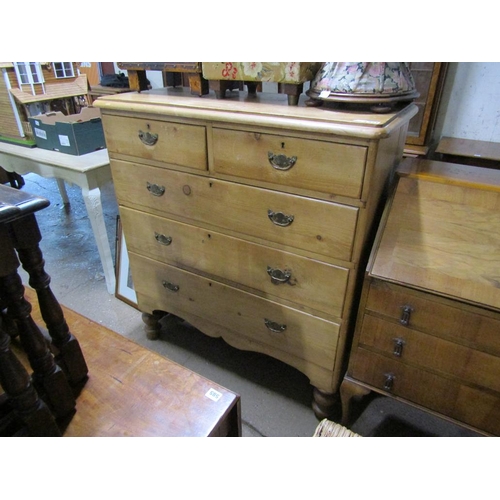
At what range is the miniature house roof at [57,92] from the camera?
209 cm

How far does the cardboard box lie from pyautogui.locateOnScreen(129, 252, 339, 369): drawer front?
76 centimetres

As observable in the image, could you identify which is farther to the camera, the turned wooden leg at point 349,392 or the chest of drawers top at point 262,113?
the turned wooden leg at point 349,392

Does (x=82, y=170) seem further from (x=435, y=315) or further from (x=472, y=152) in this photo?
(x=472, y=152)

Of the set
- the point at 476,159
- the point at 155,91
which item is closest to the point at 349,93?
the point at 155,91

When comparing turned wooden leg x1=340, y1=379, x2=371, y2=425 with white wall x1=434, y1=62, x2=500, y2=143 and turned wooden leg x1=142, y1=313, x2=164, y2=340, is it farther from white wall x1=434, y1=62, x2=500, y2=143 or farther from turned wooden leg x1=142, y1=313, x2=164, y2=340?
white wall x1=434, y1=62, x2=500, y2=143

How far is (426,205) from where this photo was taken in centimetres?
106

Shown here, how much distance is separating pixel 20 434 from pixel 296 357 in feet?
2.80

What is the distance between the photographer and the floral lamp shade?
3.19ft

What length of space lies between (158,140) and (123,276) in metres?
1.01

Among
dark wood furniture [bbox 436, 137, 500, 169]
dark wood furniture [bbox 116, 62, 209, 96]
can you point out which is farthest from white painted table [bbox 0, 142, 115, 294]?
dark wood furniture [bbox 436, 137, 500, 169]

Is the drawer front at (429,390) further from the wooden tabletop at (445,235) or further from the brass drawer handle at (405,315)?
the wooden tabletop at (445,235)

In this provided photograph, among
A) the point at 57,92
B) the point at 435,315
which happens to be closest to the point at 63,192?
the point at 57,92

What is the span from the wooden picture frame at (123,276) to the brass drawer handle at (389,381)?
1305mm

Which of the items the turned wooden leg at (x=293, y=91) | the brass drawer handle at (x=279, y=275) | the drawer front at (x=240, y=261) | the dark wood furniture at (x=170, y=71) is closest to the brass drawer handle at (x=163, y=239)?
the drawer front at (x=240, y=261)
